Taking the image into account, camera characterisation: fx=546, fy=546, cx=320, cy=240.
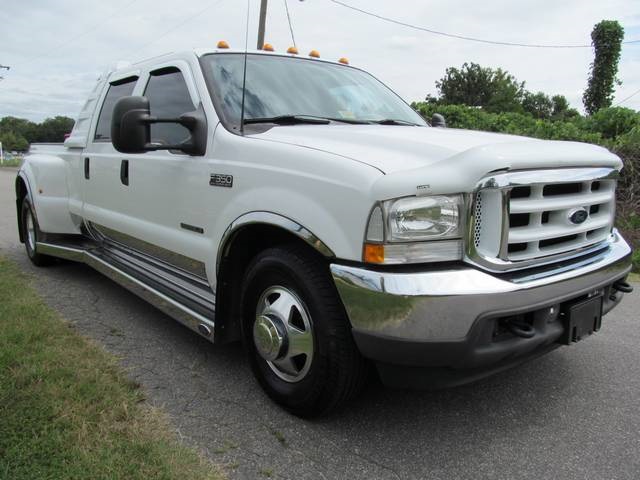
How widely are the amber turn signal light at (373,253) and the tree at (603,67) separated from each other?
27708 mm

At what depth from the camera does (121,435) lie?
7.94 ft

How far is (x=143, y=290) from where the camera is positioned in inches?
145

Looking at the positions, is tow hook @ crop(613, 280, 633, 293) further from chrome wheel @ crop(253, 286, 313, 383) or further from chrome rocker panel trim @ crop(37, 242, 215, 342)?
chrome rocker panel trim @ crop(37, 242, 215, 342)

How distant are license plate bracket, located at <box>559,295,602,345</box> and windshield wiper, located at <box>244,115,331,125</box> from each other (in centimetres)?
164

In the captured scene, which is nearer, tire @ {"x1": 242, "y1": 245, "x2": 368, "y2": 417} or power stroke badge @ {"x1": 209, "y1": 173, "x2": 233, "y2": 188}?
tire @ {"x1": 242, "y1": 245, "x2": 368, "y2": 417}

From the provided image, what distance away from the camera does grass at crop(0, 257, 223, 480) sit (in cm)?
218

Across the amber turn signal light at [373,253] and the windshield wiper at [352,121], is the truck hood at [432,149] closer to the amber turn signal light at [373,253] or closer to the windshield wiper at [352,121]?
the amber turn signal light at [373,253]

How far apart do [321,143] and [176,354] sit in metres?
1.77

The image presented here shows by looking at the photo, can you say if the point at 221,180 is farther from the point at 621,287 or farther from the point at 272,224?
the point at 621,287

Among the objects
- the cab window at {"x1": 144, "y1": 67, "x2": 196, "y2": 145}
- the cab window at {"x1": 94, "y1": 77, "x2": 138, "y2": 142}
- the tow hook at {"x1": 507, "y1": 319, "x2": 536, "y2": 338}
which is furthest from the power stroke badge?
the cab window at {"x1": 94, "y1": 77, "x2": 138, "y2": 142}

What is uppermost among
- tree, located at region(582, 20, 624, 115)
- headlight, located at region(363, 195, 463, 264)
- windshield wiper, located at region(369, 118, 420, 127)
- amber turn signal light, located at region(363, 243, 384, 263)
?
tree, located at region(582, 20, 624, 115)

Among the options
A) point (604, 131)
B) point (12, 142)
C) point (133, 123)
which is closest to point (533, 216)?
point (133, 123)

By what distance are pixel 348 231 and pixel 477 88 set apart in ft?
198

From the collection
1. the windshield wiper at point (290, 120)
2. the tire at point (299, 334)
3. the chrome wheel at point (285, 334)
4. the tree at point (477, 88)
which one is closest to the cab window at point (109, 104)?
the windshield wiper at point (290, 120)
